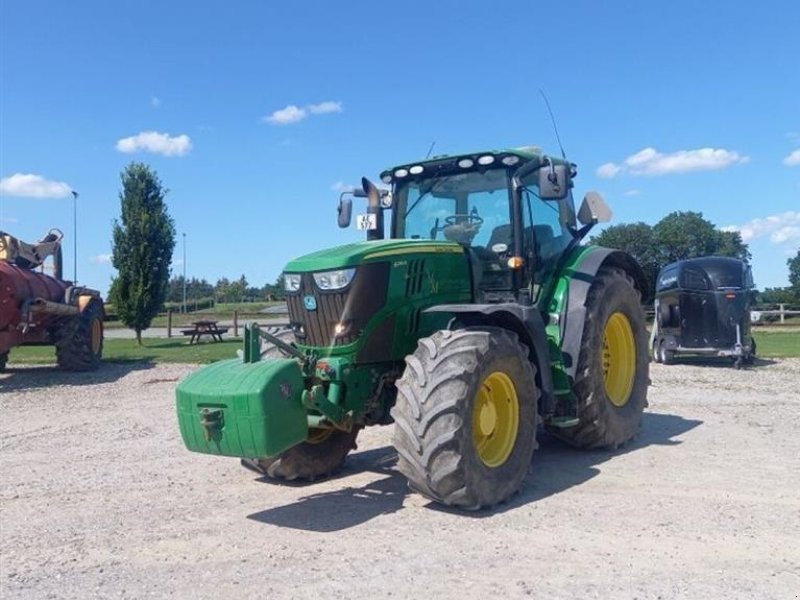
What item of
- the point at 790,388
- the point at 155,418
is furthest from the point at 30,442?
the point at 790,388

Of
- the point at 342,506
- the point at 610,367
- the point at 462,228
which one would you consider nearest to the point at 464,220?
the point at 462,228

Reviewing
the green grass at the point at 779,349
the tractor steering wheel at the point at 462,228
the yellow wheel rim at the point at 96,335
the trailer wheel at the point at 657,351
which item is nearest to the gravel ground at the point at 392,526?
the tractor steering wheel at the point at 462,228

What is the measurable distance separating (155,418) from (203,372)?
194 inches

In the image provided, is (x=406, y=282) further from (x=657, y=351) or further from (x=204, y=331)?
(x=204, y=331)

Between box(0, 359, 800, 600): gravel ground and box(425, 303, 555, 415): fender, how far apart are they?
2.48ft

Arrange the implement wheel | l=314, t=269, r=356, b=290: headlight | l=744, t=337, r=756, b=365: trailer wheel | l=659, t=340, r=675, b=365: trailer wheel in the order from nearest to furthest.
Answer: the implement wheel
l=314, t=269, r=356, b=290: headlight
l=744, t=337, r=756, b=365: trailer wheel
l=659, t=340, r=675, b=365: trailer wheel

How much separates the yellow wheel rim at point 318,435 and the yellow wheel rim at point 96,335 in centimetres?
1136

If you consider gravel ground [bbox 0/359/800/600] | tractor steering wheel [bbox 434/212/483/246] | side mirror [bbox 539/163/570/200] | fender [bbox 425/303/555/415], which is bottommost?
gravel ground [bbox 0/359/800/600]

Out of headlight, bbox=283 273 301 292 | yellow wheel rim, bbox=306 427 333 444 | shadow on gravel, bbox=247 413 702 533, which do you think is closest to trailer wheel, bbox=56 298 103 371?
shadow on gravel, bbox=247 413 702 533

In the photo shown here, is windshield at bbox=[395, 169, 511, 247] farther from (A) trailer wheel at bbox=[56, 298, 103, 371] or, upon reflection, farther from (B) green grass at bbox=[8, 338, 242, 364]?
(B) green grass at bbox=[8, 338, 242, 364]

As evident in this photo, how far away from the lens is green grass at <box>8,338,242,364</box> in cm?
1855

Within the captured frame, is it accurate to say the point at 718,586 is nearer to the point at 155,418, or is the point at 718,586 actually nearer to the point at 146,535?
the point at 146,535

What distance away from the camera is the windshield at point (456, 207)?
6.87m

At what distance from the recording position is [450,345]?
5.26 metres
